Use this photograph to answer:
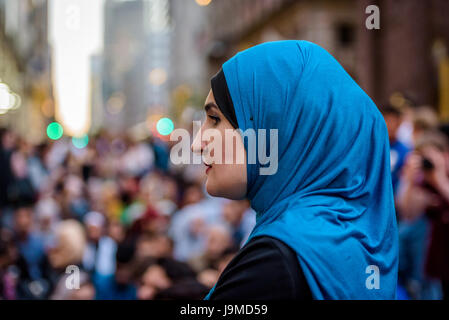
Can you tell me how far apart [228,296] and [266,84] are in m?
0.63

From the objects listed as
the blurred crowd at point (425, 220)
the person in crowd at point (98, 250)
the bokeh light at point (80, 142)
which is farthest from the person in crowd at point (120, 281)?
the bokeh light at point (80, 142)

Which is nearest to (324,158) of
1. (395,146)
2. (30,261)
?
(395,146)

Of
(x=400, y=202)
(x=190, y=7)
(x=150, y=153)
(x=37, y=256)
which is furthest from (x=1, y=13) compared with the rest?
(x=190, y=7)

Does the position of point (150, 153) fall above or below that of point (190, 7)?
below

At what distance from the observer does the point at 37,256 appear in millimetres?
7887

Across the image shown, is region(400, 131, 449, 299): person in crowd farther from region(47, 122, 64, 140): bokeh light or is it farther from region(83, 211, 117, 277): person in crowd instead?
region(47, 122, 64, 140): bokeh light

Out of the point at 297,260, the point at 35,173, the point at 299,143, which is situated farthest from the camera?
the point at 35,173

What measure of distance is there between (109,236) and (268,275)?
686 centimetres

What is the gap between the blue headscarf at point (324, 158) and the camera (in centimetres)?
160

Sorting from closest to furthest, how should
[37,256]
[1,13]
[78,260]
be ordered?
[78,260] → [37,256] → [1,13]

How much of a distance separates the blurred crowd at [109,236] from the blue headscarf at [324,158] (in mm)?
2192

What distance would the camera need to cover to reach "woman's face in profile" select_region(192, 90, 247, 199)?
1.75 m

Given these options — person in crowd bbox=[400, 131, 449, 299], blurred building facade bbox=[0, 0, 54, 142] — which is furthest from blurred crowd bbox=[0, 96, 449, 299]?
blurred building facade bbox=[0, 0, 54, 142]

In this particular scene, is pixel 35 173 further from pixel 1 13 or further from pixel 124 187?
pixel 1 13
